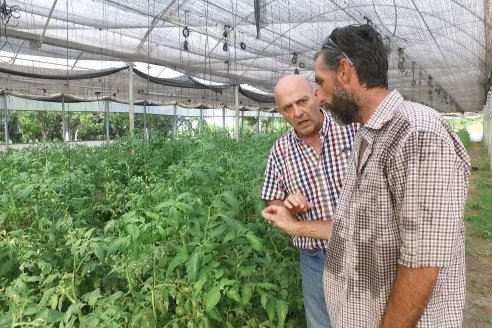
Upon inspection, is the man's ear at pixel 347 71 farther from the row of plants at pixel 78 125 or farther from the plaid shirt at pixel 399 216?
the row of plants at pixel 78 125

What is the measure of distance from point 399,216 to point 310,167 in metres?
0.85

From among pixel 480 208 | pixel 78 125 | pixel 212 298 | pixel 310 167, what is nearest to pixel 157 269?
pixel 212 298

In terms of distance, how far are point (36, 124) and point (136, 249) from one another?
15.3 m

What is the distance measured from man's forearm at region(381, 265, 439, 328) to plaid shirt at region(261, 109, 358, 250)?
2.51 ft

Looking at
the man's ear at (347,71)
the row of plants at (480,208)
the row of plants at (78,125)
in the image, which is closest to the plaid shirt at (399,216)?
the man's ear at (347,71)

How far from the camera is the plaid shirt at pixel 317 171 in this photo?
1866mm

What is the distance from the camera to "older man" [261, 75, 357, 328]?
1.87 meters

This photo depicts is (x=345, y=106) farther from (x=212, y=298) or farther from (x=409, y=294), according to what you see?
(x=212, y=298)

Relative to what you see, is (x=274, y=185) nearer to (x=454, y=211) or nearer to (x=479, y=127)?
(x=454, y=211)

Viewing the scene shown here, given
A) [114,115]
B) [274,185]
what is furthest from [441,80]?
[274,185]

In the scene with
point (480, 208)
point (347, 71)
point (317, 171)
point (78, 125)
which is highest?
point (78, 125)

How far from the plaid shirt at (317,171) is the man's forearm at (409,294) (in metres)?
0.77

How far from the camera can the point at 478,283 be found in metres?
4.27

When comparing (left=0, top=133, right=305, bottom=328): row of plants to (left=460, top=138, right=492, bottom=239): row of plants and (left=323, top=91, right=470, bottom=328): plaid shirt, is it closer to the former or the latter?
(left=323, top=91, right=470, bottom=328): plaid shirt
